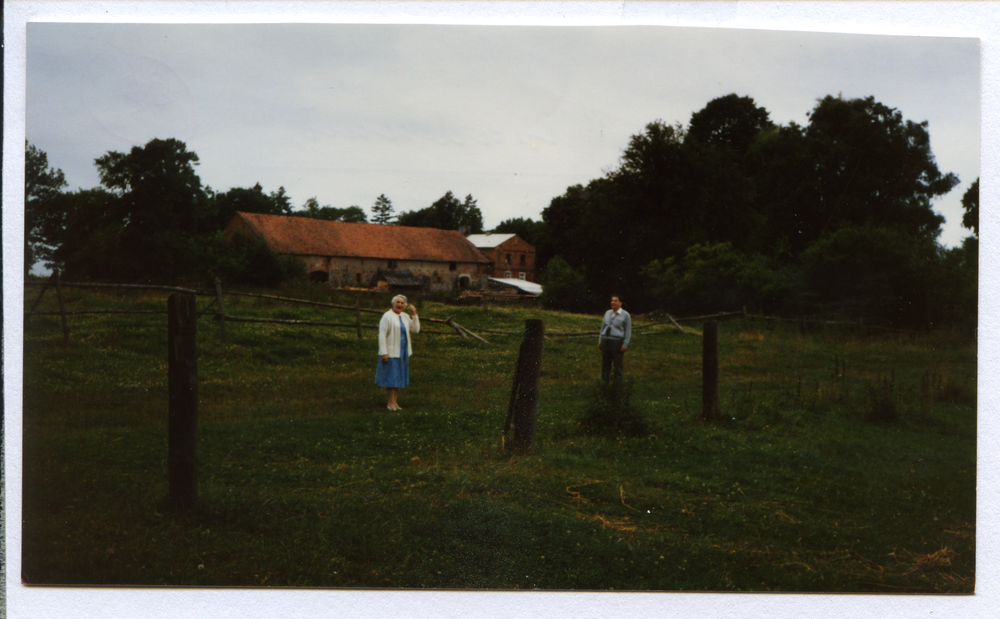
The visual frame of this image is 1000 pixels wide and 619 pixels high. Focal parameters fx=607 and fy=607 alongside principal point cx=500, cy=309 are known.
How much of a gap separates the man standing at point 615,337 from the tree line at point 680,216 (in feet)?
0.42

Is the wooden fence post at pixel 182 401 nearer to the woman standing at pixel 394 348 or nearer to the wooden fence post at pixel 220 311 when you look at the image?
the wooden fence post at pixel 220 311

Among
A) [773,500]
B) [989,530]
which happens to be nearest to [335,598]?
[773,500]

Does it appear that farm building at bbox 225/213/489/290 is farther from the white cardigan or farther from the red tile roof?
the white cardigan

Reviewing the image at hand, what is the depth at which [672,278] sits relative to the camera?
195 inches

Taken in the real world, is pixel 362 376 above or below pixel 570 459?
above

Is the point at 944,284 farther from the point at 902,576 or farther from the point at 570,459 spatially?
the point at 570,459

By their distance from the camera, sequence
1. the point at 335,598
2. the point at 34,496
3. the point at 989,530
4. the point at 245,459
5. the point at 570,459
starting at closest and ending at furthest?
the point at 335,598
the point at 34,496
the point at 989,530
the point at 245,459
the point at 570,459

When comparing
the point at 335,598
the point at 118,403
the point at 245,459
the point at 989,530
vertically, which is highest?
the point at 118,403

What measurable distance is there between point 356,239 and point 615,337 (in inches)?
88.2

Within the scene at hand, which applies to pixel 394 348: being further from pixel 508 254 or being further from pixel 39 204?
pixel 39 204

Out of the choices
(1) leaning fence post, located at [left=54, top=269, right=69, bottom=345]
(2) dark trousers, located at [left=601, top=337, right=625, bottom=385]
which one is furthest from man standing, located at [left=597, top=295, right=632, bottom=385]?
(1) leaning fence post, located at [left=54, top=269, right=69, bottom=345]

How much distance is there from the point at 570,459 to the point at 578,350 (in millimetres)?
866

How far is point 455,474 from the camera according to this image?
421 centimetres

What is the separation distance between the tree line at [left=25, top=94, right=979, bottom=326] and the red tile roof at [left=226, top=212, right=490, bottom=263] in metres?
0.07
